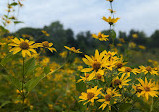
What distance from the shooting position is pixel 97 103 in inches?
44.6

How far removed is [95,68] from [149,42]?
39.1 m

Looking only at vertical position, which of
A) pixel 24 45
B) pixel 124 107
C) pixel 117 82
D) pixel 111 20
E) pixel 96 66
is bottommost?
pixel 124 107

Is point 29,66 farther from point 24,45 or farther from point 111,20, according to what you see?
point 111,20

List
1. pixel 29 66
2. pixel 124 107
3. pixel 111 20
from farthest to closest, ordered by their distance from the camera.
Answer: pixel 111 20, pixel 29 66, pixel 124 107

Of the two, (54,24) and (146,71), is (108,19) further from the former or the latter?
(54,24)

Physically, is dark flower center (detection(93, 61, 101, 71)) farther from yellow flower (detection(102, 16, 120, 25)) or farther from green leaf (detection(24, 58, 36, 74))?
yellow flower (detection(102, 16, 120, 25))

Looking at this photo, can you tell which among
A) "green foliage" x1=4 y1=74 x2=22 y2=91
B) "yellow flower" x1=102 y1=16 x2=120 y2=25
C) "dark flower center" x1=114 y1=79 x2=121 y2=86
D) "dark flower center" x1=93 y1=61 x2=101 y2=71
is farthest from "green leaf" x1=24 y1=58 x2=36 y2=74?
"yellow flower" x1=102 y1=16 x2=120 y2=25

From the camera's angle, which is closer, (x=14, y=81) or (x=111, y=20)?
(x=14, y=81)

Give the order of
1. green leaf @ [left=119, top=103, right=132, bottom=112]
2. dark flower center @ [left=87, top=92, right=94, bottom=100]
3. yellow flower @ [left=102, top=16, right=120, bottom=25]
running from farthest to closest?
yellow flower @ [left=102, top=16, right=120, bottom=25] → dark flower center @ [left=87, top=92, right=94, bottom=100] → green leaf @ [left=119, top=103, right=132, bottom=112]

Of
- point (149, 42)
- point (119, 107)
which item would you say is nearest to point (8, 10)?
point (119, 107)

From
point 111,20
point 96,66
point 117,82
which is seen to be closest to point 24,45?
point 96,66

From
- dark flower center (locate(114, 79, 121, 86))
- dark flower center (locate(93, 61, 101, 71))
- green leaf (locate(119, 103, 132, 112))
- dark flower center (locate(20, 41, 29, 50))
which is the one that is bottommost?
green leaf (locate(119, 103, 132, 112))

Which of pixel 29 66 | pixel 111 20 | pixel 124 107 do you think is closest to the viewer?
pixel 124 107

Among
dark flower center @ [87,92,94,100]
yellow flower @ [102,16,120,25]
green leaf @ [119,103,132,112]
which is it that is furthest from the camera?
yellow flower @ [102,16,120,25]
